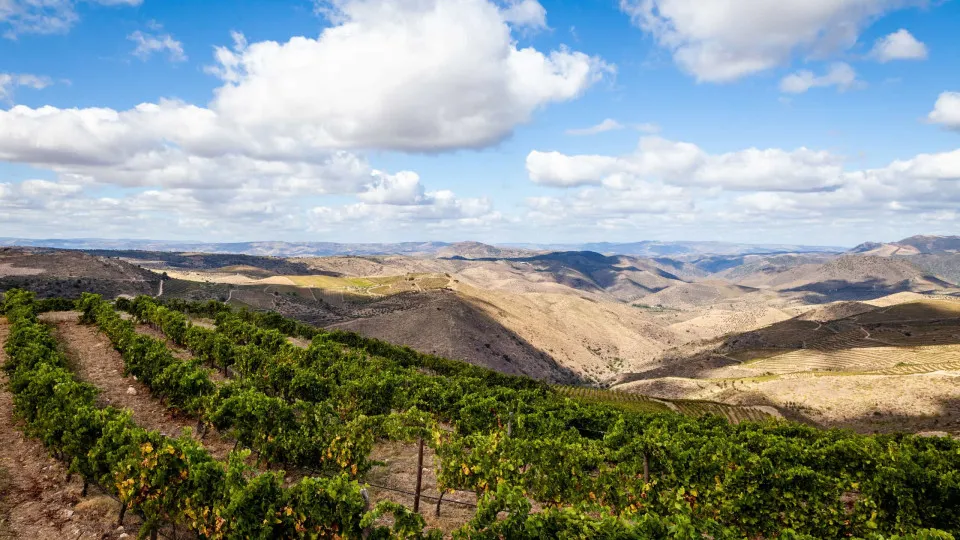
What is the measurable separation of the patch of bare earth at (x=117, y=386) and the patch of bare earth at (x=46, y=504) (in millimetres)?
4563

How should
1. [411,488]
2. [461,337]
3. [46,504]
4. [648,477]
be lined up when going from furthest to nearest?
[461,337]
[411,488]
[648,477]
[46,504]

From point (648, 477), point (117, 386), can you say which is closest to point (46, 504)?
point (117, 386)

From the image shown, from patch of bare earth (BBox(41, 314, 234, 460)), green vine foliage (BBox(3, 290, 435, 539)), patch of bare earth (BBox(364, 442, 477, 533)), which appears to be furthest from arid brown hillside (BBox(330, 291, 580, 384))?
green vine foliage (BBox(3, 290, 435, 539))

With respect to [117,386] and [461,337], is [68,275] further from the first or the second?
[117,386]

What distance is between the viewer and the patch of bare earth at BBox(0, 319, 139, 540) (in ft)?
66.6

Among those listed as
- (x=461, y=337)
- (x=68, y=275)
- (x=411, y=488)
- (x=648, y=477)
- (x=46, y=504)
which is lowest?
(x=461, y=337)

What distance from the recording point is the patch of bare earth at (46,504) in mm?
20297

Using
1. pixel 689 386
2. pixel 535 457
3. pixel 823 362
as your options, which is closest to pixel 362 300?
pixel 689 386

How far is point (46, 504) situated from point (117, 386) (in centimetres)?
2267

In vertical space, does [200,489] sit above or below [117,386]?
above

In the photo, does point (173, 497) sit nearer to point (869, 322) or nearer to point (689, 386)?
point (689, 386)

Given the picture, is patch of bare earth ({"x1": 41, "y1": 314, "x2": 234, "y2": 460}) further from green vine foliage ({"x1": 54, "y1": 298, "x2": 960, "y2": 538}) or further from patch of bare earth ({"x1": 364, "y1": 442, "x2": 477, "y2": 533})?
patch of bare earth ({"x1": 364, "y1": 442, "x2": 477, "y2": 533})

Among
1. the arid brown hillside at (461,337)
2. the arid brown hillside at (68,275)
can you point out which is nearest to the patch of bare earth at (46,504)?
the arid brown hillside at (461,337)

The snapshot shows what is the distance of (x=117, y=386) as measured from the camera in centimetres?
4181
